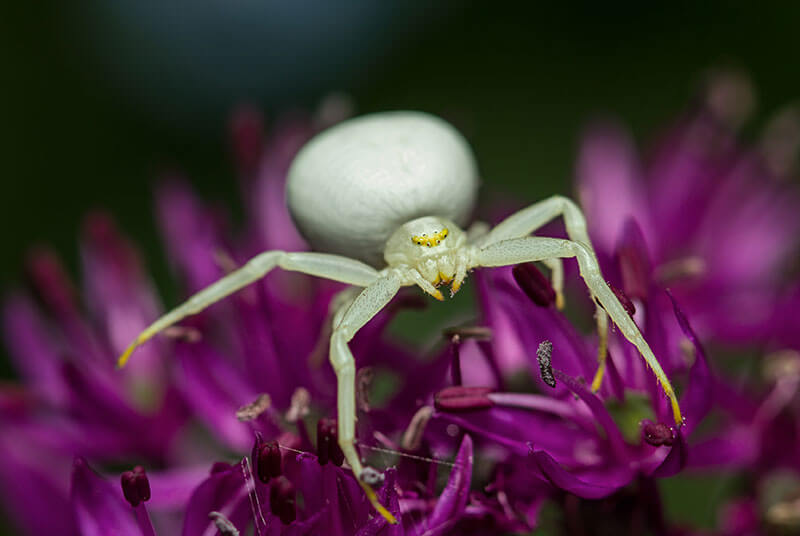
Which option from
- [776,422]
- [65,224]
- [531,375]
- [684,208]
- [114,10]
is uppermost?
[114,10]

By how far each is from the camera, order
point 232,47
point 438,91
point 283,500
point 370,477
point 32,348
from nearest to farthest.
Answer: point 370,477, point 283,500, point 32,348, point 438,91, point 232,47

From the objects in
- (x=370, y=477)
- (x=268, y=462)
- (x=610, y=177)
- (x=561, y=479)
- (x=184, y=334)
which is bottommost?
(x=561, y=479)

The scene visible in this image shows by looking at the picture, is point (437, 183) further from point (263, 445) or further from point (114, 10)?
point (114, 10)

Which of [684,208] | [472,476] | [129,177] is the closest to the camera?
[472,476]

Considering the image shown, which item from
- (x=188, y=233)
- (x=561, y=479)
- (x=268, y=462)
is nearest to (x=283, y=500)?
(x=268, y=462)

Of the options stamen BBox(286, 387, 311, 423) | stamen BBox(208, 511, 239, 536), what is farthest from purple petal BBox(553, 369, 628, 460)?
stamen BBox(208, 511, 239, 536)

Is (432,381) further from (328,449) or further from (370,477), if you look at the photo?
(370,477)

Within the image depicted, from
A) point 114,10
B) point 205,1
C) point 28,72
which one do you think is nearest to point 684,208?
point 28,72

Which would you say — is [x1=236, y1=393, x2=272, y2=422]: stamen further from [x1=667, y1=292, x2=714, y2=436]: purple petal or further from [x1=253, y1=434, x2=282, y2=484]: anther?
[x1=667, y1=292, x2=714, y2=436]: purple petal
